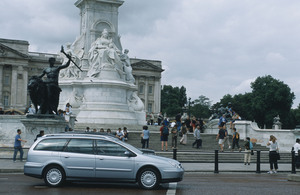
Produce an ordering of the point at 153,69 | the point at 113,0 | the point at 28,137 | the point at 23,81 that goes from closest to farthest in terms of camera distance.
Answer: the point at 28,137 < the point at 113,0 < the point at 23,81 < the point at 153,69

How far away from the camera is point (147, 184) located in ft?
42.7

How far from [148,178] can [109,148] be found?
1.44 m

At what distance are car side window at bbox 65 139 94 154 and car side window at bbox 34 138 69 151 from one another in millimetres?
199

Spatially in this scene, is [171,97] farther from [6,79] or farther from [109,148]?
[109,148]

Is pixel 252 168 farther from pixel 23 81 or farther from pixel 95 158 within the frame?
pixel 23 81

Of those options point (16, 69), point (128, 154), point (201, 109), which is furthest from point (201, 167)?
point (201, 109)

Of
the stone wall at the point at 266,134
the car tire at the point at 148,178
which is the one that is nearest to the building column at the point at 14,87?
the stone wall at the point at 266,134

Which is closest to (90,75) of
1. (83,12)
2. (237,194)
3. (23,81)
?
(83,12)

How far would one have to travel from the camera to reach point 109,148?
43.7ft

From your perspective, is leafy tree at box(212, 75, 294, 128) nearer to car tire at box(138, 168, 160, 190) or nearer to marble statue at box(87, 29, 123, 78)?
marble statue at box(87, 29, 123, 78)

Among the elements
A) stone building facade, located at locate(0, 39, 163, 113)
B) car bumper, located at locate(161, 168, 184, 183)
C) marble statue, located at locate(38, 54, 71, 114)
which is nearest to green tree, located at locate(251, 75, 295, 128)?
stone building facade, located at locate(0, 39, 163, 113)

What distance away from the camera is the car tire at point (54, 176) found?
13148mm

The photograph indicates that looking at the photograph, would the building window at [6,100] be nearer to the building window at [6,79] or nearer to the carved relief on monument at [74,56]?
the building window at [6,79]

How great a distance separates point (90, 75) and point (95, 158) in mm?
24310
